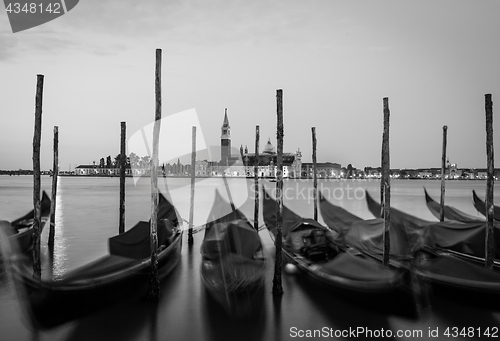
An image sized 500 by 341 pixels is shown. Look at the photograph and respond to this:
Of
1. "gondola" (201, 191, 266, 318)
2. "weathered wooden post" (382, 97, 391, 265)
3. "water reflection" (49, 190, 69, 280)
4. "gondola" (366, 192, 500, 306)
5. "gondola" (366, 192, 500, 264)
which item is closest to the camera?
"gondola" (366, 192, 500, 306)

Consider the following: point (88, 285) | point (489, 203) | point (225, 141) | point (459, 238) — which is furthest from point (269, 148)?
point (88, 285)

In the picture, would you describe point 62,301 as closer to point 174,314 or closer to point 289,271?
point 174,314

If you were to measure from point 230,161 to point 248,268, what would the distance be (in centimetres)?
9436

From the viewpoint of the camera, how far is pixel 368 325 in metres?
4.64

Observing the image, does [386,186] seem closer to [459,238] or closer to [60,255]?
[459,238]

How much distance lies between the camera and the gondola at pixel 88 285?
15.0 feet

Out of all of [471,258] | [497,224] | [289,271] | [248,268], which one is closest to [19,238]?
Result: [248,268]

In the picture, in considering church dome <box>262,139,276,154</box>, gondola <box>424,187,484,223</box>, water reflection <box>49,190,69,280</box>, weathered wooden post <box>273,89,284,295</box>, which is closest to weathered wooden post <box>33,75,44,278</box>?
water reflection <box>49,190,69,280</box>

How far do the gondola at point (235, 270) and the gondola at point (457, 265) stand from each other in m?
2.50

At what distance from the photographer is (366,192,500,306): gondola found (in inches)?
186

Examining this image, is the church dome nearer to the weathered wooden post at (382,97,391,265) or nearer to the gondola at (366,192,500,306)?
the gondola at (366,192,500,306)

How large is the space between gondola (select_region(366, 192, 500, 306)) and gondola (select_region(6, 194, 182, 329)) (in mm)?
4434

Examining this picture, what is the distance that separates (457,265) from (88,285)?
523 centimetres

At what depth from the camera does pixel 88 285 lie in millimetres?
4672
